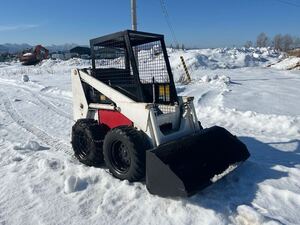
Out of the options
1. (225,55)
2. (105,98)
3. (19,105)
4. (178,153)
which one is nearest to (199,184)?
(178,153)

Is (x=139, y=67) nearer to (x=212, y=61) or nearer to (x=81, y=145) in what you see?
(x=81, y=145)

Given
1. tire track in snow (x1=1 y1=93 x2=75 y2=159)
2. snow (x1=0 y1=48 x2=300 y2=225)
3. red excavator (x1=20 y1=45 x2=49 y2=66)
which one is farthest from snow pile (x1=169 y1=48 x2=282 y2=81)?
red excavator (x1=20 y1=45 x2=49 y2=66)

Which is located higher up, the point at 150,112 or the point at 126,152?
the point at 150,112

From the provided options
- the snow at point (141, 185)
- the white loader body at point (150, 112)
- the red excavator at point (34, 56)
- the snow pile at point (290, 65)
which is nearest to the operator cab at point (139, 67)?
the white loader body at point (150, 112)

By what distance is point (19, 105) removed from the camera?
38.1 ft

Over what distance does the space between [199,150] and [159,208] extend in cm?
92

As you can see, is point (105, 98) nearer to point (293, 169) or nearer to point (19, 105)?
point (293, 169)

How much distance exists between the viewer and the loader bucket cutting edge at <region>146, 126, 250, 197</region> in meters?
3.82

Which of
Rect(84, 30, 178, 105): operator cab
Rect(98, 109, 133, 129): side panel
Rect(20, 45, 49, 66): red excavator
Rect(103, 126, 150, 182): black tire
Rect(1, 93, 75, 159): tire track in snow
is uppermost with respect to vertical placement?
Rect(84, 30, 178, 105): operator cab

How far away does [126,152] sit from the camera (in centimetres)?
459

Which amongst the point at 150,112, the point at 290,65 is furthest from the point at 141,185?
the point at 290,65

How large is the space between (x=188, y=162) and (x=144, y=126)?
2.65 feet

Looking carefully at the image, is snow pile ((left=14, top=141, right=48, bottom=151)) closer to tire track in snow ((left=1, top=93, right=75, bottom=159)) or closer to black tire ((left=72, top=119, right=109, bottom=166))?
tire track in snow ((left=1, top=93, right=75, bottom=159))

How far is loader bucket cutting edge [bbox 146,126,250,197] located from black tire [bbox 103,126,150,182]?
0.98 feet
